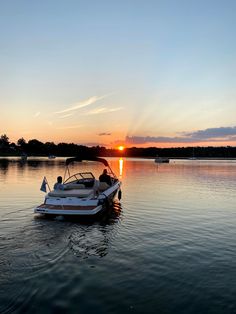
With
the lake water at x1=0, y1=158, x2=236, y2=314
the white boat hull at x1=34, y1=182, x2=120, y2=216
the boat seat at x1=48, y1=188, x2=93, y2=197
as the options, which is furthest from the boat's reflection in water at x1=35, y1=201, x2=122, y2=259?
the boat seat at x1=48, y1=188, x2=93, y2=197

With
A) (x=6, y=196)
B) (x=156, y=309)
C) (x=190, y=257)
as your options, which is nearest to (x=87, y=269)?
(x=156, y=309)

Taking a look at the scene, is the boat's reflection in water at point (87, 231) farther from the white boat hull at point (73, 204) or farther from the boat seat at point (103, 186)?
the boat seat at point (103, 186)

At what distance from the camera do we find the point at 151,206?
93.0 ft

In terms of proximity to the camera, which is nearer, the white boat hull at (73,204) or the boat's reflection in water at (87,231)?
the boat's reflection in water at (87,231)

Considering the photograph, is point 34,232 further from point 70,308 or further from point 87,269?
point 70,308

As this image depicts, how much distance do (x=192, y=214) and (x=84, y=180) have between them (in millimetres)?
10033

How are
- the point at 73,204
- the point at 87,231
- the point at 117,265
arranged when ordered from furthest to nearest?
the point at 73,204 → the point at 87,231 → the point at 117,265

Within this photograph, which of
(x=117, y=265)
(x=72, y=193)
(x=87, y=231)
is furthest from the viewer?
(x=72, y=193)

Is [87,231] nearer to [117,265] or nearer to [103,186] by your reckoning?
[117,265]

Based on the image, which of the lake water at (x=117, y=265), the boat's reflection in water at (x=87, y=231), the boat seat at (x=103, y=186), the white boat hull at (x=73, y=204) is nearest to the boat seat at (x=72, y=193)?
the white boat hull at (x=73, y=204)

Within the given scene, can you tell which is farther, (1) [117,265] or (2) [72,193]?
(2) [72,193]

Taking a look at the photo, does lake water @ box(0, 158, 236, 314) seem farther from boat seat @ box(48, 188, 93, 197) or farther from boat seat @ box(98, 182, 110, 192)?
boat seat @ box(98, 182, 110, 192)

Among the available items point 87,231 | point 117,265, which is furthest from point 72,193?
point 117,265

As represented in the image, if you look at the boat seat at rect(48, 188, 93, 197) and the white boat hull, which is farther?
the boat seat at rect(48, 188, 93, 197)
